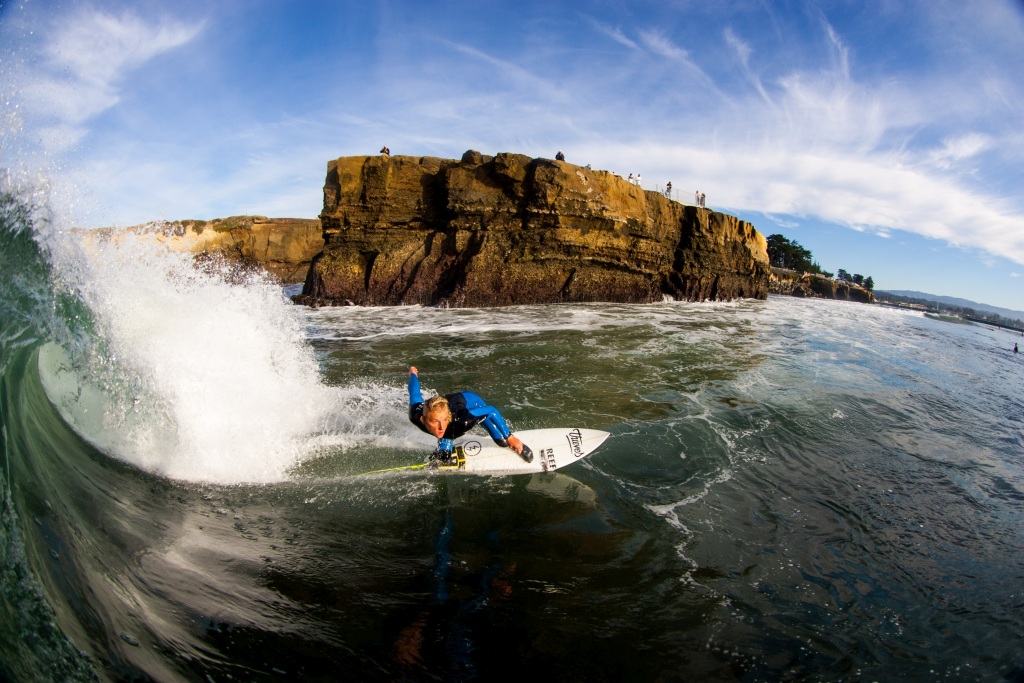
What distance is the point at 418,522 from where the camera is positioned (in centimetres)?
438

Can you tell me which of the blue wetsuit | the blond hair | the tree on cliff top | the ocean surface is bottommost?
the ocean surface

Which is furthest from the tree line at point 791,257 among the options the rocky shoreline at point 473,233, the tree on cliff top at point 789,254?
the rocky shoreline at point 473,233

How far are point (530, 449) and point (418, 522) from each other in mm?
1786

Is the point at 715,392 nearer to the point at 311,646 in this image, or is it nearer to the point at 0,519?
the point at 311,646

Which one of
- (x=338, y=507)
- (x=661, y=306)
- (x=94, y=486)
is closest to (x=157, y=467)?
(x=94, y=486)

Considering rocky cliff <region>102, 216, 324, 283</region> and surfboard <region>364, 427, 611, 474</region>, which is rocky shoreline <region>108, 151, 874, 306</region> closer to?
surfboard <region>364, 427, 611, 474</region>

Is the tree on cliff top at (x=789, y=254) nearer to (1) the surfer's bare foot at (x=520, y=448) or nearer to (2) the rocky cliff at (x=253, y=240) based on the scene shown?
(2) the rocky cliff at (x=253, y=240)

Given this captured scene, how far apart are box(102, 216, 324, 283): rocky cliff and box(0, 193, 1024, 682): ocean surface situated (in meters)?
38.0

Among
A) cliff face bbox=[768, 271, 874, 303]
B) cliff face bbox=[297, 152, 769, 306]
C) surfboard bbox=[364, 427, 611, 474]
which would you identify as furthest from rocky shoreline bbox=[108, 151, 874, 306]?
cliff face bbox=[768, 271, 874, 303]

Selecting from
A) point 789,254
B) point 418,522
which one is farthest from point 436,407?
point 789,254

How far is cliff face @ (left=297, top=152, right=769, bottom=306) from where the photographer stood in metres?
23.5

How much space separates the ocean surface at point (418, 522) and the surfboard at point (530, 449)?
154 millimetres

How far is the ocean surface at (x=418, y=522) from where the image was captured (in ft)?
9.24

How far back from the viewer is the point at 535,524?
4445 millimetres
